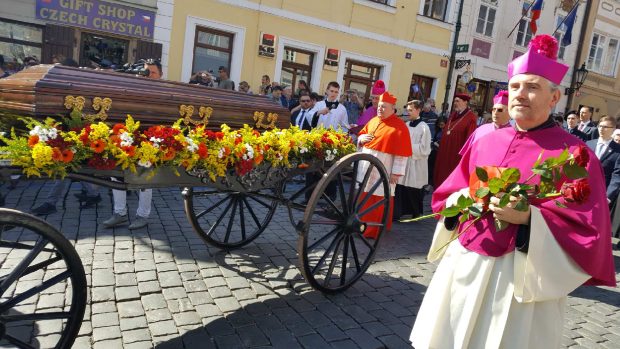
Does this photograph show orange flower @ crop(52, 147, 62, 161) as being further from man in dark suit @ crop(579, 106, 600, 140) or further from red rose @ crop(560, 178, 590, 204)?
man in dark suit @ crop(579, 106, 600, 140)

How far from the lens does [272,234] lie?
5129mm

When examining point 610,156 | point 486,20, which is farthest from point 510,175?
point 486,20

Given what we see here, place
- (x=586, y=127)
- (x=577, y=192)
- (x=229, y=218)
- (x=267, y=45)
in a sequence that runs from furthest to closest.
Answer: (x=267, y=45) → (x=586, y=127) → (x=229, y=218) → (x=577, y=192)

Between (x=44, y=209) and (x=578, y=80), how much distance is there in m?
20.3

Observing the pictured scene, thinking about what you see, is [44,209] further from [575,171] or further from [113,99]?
[575,171]

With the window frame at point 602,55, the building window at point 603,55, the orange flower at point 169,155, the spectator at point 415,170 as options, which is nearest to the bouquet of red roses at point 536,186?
the orange flower at point 169,155

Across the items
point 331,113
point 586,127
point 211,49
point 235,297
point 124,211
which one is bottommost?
point 235,297

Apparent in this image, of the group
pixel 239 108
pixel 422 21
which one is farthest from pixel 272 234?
pixel 422 21

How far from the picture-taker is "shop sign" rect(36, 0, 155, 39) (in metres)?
9.66

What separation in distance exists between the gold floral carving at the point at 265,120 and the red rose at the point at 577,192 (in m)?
2.56

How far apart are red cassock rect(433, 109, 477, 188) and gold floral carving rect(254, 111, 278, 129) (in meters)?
3.82

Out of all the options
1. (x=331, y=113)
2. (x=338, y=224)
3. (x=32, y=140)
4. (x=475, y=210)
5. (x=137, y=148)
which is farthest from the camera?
(x=331, y=113)

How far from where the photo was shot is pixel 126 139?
2467mm

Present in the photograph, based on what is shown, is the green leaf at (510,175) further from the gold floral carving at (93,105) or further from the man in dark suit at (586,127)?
the man in dark suit at (586,127)
